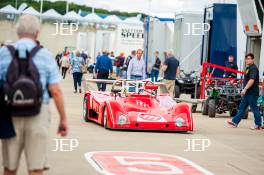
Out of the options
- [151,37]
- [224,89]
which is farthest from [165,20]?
[224,89]

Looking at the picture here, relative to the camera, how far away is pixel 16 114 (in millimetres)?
7930

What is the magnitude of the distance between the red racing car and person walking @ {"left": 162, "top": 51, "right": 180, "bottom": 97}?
32.8 feet

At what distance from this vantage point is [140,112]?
18141mm

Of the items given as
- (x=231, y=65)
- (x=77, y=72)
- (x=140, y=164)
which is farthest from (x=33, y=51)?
(x=77, y=72)

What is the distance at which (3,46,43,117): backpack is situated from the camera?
25.6 ft

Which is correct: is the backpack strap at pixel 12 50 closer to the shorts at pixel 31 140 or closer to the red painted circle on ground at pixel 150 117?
the shorts at pixel 31 140

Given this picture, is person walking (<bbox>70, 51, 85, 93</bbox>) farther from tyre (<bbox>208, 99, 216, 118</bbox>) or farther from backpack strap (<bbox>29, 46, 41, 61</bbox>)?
backpack strap (<bbox>29, 46, 41, 61</bbox>)

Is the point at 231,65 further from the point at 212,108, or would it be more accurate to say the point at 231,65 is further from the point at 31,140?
the point at 31,140

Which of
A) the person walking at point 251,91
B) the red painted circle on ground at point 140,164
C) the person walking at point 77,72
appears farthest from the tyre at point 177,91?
the red painted circle on ground at point 140,164

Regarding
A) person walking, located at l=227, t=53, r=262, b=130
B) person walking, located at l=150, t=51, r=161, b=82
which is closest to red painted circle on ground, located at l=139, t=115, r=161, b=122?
person walking, located at l=227, t=53, r=262, b=130

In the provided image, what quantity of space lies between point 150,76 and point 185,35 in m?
10.0

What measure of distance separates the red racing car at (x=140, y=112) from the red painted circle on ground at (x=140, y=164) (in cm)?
356

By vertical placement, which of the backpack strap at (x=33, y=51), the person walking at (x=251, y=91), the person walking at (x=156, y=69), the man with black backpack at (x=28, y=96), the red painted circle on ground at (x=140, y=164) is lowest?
the person walking at (x=156, y=69)

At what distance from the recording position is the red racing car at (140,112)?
17.9 meters
